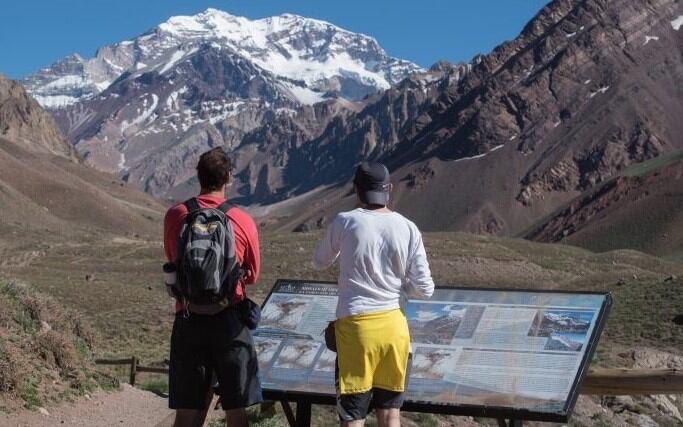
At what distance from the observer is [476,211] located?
186750 millimetres

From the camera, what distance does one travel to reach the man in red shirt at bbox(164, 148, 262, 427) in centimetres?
833

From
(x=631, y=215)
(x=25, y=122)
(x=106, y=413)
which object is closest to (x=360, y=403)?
(x=106, y=413)

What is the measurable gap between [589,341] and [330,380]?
8.81 ft

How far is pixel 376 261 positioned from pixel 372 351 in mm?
736

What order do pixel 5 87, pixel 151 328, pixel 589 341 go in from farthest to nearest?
pixel 5 87 → pixel 151 328 → pixel 589 341

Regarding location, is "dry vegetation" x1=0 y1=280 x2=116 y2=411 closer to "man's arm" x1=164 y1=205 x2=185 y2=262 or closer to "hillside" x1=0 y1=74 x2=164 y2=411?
"hillside" x1=0 y1=74 x2=164 y2=411

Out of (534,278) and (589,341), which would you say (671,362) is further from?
(534,278)

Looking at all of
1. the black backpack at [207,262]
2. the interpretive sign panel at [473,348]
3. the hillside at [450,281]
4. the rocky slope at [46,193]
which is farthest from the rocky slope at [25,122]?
the black backpack at [207,262]

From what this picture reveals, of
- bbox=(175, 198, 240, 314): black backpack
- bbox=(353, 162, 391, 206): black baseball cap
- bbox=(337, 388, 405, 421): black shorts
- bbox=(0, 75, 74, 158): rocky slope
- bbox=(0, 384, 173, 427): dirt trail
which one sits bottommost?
bbox=(0, 384, 173, 427): dirt trail

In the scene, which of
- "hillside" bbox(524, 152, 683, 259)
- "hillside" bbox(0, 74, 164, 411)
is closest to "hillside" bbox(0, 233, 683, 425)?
"hillside" bbox(0, 74, 164, 411)

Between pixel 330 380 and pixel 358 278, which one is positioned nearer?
pixel 358 278

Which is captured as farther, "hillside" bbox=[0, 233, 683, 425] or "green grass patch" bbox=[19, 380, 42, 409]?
"hillside" bbox=[0, 233, 683, 425]

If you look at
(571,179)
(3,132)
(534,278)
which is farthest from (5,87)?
(534,278)

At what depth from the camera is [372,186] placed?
324 inches
